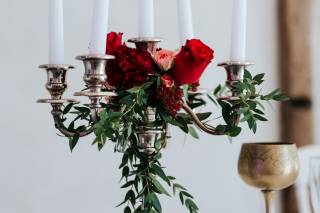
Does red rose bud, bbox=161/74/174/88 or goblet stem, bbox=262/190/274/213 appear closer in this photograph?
red rose bud, bbox=161/74/174/88

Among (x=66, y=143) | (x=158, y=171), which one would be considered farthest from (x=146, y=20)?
(x=66, y=143)

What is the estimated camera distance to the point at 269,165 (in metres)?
1.09

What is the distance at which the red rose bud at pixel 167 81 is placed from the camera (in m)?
0.91

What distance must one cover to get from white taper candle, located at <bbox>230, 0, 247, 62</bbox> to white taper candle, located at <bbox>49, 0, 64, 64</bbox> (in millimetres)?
305

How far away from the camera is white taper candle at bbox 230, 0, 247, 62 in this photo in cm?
103

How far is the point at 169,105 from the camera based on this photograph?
909mm

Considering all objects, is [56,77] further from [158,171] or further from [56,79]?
[158,171]

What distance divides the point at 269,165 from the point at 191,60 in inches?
12.7

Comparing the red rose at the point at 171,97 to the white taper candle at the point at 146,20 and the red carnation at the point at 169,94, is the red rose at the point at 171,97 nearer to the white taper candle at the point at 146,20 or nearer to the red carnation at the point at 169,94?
the red carnation at the point at 169,94

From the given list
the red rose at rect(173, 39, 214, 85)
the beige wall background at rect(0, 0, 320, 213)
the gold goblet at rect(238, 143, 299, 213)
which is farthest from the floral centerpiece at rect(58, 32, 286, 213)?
the beige wall background at rect(0, 0, 320, 213)

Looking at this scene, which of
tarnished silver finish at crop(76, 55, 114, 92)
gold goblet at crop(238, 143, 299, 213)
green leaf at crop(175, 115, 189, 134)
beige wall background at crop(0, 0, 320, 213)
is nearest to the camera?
tarnished silver finish at crop(76, 55, 114, 92)

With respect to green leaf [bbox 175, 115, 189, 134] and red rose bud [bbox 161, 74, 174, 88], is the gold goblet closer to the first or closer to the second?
green leaf [bbox 175, 115, 189, 134]

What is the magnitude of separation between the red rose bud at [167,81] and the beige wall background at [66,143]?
0.90 meters

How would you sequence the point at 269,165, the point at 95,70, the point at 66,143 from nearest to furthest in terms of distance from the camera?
the point at 95,70 < the point at 269,165 < the point at 66,143
